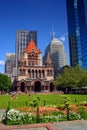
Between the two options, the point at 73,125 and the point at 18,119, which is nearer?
the point at 73,125

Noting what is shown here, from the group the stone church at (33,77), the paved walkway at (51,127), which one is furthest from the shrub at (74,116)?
the stone church at (33,77)

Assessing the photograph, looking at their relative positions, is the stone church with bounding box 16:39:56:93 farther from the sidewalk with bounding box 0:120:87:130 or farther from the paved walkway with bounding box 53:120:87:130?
the sidewalk with bounding box 0:120:87:130

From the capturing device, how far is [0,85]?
10788 centimetres

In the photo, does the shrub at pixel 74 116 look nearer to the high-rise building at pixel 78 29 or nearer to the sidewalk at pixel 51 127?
the sidewalk at pixel 51 127

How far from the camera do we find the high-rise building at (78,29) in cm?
14089

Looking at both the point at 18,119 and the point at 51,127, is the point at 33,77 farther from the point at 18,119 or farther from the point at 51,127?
the point at 51,127

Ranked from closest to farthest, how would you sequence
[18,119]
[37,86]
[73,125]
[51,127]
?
[51,127] → [73,125] → [18,119] → [37,86]

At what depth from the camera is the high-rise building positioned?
140887 millimetres

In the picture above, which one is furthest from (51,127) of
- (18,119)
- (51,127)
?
(18,119)

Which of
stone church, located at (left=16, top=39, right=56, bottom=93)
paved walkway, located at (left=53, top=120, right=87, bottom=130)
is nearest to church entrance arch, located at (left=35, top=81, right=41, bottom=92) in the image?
stone church, located at (left=16, top=39, right=56, bottom=93)

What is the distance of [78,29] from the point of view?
15462 centimetres

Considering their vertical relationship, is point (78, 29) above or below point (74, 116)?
above

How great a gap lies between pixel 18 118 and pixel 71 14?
159888mm

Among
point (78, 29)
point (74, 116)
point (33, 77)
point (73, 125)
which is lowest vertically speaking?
point (73, 125)
